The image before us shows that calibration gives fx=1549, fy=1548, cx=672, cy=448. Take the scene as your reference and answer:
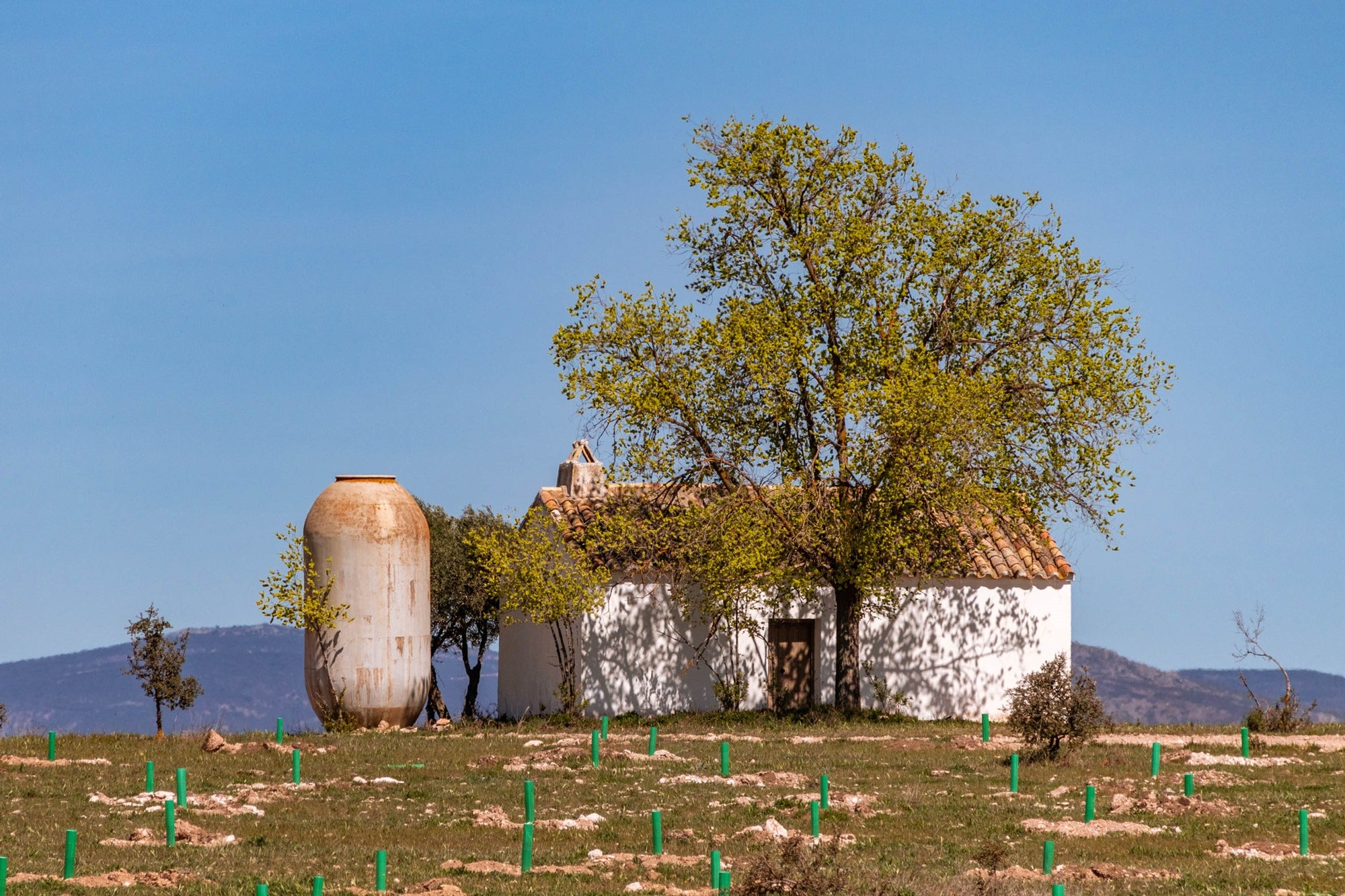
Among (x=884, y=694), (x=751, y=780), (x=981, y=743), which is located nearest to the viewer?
(x=751, y=780)

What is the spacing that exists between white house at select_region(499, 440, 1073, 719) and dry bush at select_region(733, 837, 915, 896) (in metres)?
22.0

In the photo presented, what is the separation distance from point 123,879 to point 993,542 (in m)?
28.2

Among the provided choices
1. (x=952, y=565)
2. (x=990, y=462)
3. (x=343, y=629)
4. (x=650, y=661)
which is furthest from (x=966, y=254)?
(x=343, y=629)

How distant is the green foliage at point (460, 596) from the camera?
4675 centimetres

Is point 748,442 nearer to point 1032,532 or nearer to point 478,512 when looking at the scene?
point 1032,532

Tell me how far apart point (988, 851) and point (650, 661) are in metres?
21.1

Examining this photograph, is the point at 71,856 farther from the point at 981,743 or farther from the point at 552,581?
the point at 552,581

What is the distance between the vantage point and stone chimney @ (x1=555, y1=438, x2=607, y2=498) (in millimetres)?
43031

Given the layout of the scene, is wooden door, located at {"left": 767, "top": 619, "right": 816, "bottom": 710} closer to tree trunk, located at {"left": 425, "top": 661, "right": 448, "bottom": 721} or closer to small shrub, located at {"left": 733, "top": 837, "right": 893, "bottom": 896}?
tree trunk, located at {"left": 425, "top": 661, "right": 448, "bottom": 721}

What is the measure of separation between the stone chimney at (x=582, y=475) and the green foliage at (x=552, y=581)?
166 inches

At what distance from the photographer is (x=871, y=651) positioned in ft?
127

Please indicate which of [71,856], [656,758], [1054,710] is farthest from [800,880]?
[1054,710]

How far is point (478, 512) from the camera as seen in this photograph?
49562 mm

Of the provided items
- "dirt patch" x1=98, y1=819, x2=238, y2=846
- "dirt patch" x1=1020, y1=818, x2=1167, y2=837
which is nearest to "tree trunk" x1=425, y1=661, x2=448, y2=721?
"dirt patch" x1=98, y1=819, x2=238, y2=846
